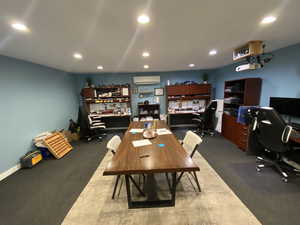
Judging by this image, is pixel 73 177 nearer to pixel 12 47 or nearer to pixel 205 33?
pixel 12 47

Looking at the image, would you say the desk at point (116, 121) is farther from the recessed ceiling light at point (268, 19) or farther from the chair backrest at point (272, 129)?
the recessed ceiling light at point (268, 19)

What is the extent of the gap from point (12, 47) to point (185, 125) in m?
5.31

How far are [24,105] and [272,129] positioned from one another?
197 inches

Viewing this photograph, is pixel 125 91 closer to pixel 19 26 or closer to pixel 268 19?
pixel 19 26

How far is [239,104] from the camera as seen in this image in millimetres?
3646

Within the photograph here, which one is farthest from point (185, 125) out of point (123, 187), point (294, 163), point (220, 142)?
point (123, 187)

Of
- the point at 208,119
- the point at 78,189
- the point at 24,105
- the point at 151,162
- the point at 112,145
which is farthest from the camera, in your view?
the point at 208,119

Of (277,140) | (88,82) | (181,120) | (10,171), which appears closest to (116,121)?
(88,82)

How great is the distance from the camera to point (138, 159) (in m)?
1.50

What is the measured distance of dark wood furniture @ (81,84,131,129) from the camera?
504 centimetres

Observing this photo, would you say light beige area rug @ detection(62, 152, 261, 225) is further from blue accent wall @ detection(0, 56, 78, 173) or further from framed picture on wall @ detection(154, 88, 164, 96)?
framed picture on wall @ detection(154, 88, 164, 96)

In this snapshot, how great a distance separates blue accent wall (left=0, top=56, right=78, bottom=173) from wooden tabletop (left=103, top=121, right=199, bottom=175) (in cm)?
248

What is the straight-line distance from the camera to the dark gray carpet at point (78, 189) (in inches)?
62.2

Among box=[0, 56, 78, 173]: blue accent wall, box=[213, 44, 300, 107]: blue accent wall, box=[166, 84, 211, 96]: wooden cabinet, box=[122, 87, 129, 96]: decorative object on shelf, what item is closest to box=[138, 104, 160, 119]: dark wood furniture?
box=[122, 87, 129, 96]: decorative object on shelf
